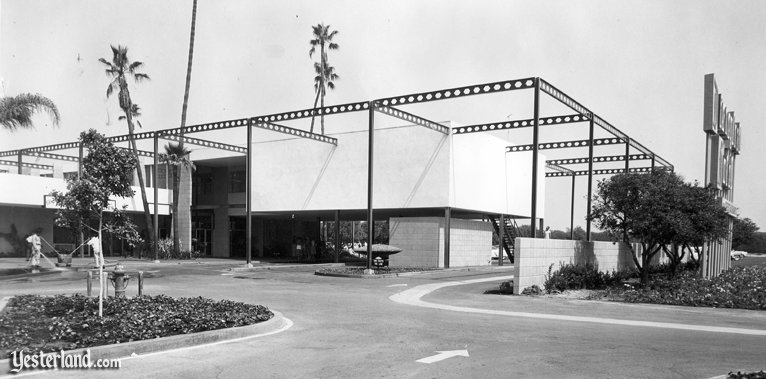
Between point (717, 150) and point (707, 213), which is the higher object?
point (717, 150)

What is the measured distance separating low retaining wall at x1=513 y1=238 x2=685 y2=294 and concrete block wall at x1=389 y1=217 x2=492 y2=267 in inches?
348

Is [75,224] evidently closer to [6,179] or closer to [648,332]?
[648,332]

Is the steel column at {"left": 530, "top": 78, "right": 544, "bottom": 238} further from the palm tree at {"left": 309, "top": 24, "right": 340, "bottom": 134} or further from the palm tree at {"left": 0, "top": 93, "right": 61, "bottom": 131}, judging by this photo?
the palm tree at {"left": 309, "top": 24, "right": 340, "bottom": 134}

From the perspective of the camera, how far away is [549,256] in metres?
19.4

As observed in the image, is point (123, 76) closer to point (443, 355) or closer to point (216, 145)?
point (216, 145)

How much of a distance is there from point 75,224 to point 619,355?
12121 millimetres

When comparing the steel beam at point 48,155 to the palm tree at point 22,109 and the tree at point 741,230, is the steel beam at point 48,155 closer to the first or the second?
the palm tree at point 22,109

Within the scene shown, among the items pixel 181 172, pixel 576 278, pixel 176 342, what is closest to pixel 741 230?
pixel 576 278

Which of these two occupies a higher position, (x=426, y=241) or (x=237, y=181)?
(x=237, y=181)

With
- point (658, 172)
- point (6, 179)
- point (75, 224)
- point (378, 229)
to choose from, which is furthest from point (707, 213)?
point (378, 229)

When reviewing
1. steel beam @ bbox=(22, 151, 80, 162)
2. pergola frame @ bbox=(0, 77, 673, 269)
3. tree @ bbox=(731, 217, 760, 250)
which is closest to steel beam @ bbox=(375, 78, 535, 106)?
pergola frame @ bbox=(0, 77, 673, 269)

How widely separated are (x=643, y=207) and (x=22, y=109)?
70.4 feet

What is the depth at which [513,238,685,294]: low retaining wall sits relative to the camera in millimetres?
17781

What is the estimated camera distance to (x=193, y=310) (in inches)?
422
